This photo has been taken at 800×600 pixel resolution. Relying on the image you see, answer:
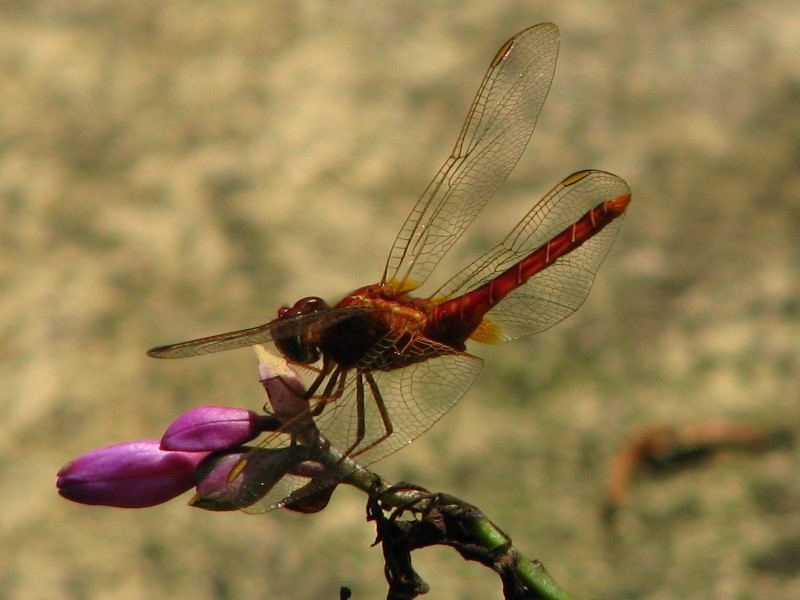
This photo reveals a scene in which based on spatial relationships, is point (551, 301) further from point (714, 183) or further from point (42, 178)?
point (42, 178)

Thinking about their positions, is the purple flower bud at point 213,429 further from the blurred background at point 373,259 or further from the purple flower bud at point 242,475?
the blurred background at point 373,259

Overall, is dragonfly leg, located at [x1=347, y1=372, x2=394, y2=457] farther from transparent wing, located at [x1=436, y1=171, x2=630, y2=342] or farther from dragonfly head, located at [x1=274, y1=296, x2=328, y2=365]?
transparent wing, located at [x1=436, y1=171, x2=630, y2=342]

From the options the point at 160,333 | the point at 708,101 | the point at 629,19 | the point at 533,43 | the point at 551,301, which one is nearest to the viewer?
the point at 551,301

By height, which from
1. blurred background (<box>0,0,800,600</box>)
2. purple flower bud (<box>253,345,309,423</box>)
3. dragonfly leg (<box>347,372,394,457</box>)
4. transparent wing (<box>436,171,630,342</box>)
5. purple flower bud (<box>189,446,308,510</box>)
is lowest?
purple flower bud (<box>189,446,308,510</box>)

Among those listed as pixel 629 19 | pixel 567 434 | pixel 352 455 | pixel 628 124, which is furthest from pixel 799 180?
pixel 352 455

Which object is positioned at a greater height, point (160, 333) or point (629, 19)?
point (629, 19)

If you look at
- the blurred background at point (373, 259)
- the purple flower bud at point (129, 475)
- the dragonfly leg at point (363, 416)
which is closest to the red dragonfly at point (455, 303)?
the dragonfly leg at point (363, 416)

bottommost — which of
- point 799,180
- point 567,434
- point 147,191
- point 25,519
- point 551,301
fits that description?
point 551,301

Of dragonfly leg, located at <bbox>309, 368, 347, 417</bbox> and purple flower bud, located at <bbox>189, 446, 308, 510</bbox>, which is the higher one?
dragonfly leg, located at <bbox>309, 368, 347, 417</bbox>

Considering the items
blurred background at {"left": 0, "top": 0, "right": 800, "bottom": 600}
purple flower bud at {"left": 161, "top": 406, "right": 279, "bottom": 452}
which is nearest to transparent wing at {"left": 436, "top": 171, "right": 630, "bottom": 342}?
purple flower bud at {"left": 161, "top": 406, "right": 279, "bottom": 452}
